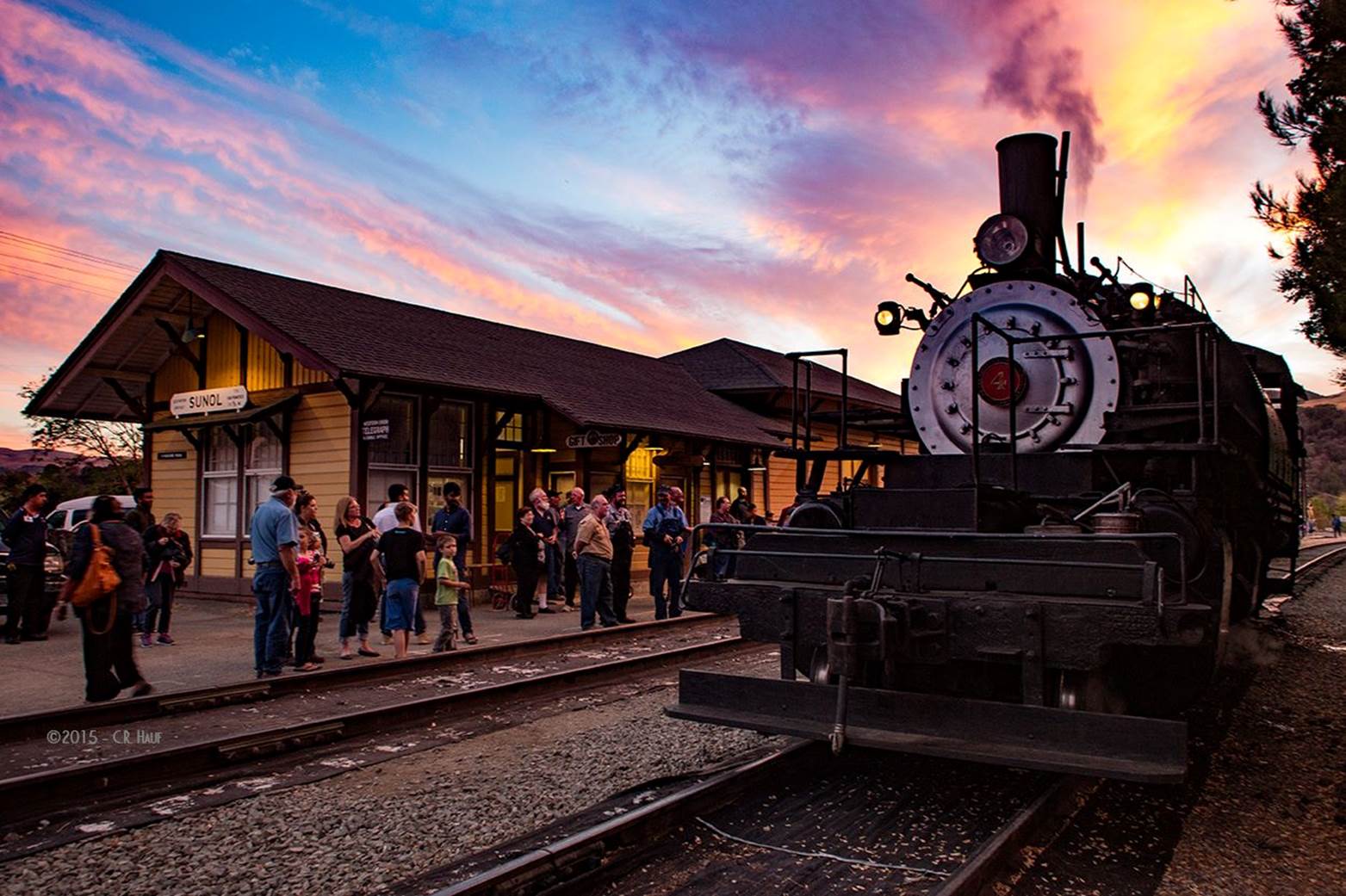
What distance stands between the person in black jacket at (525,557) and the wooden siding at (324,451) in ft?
9.39

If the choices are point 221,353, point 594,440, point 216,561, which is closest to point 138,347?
point 221,353

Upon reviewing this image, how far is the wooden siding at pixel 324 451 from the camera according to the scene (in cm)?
1433

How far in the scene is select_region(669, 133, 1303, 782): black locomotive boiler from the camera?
14.1ft

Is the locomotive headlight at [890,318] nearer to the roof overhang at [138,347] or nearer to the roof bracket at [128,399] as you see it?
the roof overhang at [138,347]

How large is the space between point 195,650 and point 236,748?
212 inches

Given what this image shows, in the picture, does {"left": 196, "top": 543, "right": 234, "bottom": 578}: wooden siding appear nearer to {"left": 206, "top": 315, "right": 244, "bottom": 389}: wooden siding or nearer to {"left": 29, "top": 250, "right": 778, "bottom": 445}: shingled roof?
{"left": 206, "top": 315, "right": 244, "bottom": 389}: wooden siding

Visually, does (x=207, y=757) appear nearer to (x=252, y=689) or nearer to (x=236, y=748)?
(x=236, y=748)

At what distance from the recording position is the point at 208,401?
15.7 meters

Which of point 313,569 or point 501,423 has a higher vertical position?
point 501,423

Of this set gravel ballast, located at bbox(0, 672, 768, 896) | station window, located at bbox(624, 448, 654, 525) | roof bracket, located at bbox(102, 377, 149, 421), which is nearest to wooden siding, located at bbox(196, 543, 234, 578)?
roof bracket, located at bbox(102, 377, 149, 421)

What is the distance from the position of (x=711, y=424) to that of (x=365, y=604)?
10747 millimetres

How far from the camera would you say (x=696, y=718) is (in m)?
4.91

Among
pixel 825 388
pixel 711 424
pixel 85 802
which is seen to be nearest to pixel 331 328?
pixel 711 424

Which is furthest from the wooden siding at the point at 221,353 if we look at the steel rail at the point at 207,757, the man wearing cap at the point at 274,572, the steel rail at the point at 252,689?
the steel rail at the point at 207,757
